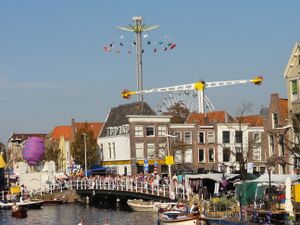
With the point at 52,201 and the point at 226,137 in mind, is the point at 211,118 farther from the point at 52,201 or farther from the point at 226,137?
the point at 52,201

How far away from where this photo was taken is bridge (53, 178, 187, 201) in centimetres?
6625

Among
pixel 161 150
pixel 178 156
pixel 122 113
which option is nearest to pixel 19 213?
pixel 161 150

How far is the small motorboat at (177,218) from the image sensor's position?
4634cm

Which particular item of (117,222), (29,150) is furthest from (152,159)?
(117,222)

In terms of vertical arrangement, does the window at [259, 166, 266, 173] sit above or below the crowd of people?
above

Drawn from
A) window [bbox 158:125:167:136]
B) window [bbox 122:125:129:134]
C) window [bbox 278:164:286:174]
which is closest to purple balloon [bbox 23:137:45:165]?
window [bbox 122:125:129:134]

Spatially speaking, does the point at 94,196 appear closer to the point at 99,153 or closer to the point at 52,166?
the point at 52,166

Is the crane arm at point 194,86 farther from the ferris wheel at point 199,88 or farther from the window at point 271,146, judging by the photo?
the window at point 271,146

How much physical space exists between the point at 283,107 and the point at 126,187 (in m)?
18.6

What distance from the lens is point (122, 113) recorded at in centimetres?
11075

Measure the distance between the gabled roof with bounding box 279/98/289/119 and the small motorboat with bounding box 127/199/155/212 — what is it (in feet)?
54.7

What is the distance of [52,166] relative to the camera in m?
99.9

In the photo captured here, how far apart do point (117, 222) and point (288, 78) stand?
2399cm

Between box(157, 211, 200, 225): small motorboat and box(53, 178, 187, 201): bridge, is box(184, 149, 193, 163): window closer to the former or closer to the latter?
box(53, 178, 187, 201): bridge
